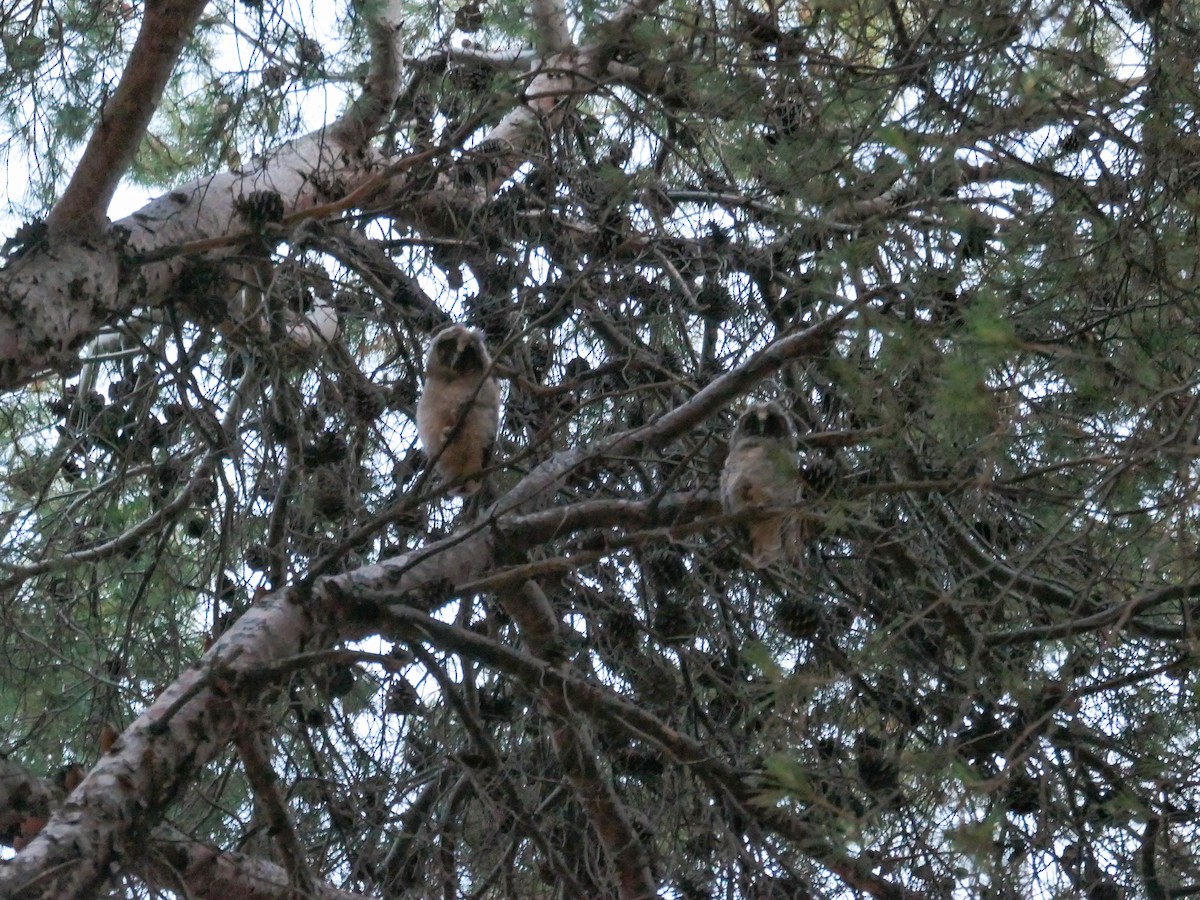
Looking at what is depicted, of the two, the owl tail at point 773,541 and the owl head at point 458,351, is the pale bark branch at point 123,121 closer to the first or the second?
the owl head at point 458,351

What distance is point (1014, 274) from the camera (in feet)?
9.91

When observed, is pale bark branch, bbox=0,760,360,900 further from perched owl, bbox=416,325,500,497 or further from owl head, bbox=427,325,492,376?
owl head, bbox=427,325,492,376

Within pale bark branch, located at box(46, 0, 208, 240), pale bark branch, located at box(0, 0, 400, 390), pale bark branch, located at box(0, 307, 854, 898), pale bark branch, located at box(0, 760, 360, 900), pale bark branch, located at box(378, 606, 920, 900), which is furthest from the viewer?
pale bark branch, located at box(46, 0, 208, 240)

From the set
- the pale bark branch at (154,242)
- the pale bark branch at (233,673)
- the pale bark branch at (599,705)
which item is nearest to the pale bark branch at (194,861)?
the pale bark branch at (233,673)

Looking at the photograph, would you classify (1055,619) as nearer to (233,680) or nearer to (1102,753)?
(1102,753)

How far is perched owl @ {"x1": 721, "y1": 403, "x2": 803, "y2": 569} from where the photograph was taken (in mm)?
3391

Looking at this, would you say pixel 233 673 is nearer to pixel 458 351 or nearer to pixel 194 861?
pixel 194 861

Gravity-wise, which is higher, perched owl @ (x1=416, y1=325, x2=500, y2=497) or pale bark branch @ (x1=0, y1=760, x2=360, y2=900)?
perched owl @ (x1=416, y1=325, x2=500, y2=497)

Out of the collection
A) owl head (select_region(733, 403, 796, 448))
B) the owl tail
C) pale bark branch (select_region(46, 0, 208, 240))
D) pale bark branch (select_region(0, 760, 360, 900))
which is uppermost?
pale bark branch (select_region(46, 0, 208, 240))

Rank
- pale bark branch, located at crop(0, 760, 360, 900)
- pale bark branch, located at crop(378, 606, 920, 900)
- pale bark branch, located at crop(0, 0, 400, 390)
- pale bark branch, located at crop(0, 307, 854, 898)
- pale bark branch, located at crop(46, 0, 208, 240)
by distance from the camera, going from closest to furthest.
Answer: pale bark branch, located at crop(0, 307, 854, 898), pale bark branch, located at crop(378, 606, 920, 900), pale bark branch, located at crop(0, 760, 360, 900), pale bark branch, located at crop(0, 0, 400, 390), pale bark branch, located at crop(46, 0, 208, 240)

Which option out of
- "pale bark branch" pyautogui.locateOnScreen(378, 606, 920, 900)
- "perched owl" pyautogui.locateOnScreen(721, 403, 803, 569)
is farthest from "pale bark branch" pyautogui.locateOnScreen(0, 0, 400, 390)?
"perched owl" pyautogui.locateOnScreen(721, 403, 803, 569)

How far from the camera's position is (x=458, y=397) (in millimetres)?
4164

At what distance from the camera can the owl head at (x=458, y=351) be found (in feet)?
13.6

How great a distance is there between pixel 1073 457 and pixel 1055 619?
0.37 meters
